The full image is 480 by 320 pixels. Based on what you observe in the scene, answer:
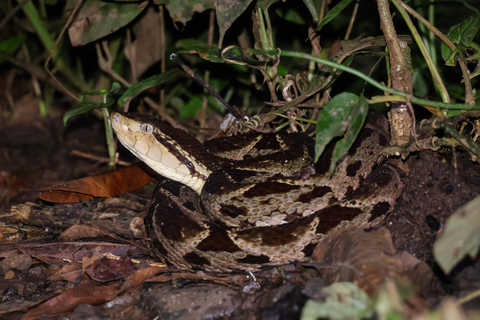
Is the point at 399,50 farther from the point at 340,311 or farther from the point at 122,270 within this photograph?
the point at 122,270

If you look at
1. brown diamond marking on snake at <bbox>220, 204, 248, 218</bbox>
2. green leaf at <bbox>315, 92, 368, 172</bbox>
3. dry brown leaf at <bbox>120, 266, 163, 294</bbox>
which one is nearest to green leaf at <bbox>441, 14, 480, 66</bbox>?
green leaf at <bbox>315, 92, 368, 172</bbox>

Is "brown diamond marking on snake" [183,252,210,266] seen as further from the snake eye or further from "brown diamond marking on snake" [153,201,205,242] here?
the snake eye

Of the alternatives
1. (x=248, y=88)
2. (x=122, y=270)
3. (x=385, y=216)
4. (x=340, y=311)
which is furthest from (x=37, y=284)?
(x=248, y=88)

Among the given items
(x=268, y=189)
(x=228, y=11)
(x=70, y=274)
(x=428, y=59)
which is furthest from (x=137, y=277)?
(x=428, y=59)

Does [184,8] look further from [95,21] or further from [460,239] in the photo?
[460,239]

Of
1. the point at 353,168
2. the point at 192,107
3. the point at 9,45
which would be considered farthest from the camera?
the point at 9,45

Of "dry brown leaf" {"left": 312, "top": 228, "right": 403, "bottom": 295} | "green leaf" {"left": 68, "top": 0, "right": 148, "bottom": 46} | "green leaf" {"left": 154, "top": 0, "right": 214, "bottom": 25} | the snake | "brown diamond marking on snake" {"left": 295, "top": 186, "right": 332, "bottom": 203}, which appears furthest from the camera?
"green leaf" {"left": 68, "top": 0, "right": 148, "bottom": 46}
